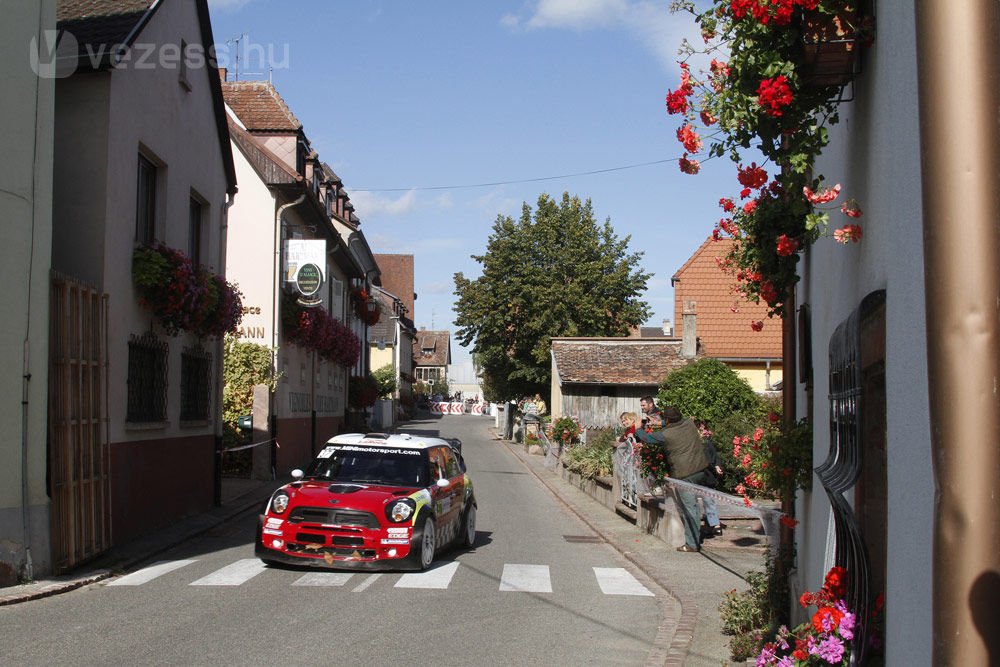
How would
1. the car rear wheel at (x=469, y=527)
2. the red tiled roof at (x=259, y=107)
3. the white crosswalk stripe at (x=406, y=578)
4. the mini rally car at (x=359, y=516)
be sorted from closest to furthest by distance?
the white crosswalk stripe at (x=406, y=578)
the mini rally car at (x=359, y=516)
the car rear wheel at (x=469, y=527)
the red tiled roof at (x=259, y=107)

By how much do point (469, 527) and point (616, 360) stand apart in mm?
24188

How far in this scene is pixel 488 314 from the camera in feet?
163

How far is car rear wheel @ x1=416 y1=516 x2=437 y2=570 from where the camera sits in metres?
11.7

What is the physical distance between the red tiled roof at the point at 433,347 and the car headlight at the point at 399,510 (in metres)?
116

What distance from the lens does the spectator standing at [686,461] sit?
13.8 metres

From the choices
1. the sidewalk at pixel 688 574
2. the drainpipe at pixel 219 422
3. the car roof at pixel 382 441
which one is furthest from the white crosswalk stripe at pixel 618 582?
the drainpipe at pixel 219 422

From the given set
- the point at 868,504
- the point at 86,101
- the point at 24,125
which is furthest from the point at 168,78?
the point at 868,504

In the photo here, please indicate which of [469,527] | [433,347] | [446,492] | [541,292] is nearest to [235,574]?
[446,492]

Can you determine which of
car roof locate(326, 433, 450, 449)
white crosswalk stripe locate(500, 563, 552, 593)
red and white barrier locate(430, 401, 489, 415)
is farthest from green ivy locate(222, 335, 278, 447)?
red and white barrier locate(430, 401, 489, 415)

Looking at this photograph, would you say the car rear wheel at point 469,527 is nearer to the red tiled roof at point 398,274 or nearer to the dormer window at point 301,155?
the dormer window at point 301,155

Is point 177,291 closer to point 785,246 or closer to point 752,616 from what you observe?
point 752,616

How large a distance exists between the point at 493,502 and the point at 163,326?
867cm

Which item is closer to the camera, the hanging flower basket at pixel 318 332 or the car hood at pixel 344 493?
the car hood at pixel 344 493

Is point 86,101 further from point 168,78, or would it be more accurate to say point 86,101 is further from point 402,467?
point 402,467
